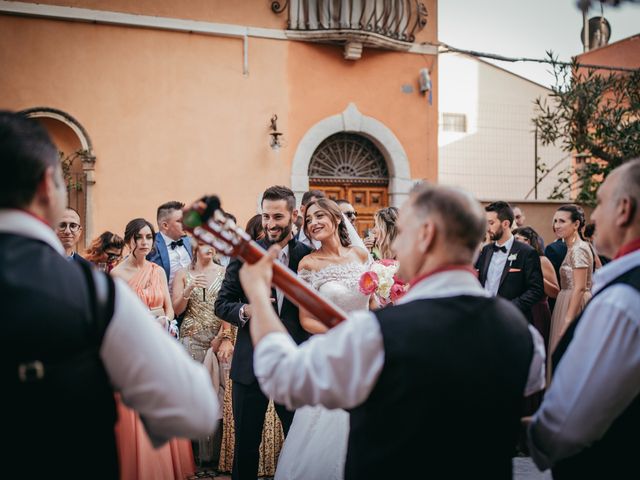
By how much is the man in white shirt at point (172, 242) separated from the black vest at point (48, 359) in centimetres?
494

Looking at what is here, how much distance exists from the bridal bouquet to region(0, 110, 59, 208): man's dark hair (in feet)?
9.33

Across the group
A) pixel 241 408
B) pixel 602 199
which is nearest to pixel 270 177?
pixel 241 408

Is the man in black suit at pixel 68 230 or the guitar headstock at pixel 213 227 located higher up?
the guitar headstock at pixel 213 227

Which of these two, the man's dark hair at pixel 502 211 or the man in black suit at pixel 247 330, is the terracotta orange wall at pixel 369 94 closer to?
the man's dark hair at pixel 502 211

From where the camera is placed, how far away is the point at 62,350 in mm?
1495

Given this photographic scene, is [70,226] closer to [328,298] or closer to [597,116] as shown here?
[328,298]

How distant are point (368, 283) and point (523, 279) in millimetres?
2449

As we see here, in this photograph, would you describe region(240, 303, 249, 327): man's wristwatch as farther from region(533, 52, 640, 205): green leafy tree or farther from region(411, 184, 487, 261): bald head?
region(533, 52, 640, 205): green leafy tree

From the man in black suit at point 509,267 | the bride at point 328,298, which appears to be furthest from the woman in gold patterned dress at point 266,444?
the man in black suit at point 509,267

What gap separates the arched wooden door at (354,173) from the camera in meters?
12.2

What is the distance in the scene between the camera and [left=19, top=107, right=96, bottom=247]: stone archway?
33.7 feet

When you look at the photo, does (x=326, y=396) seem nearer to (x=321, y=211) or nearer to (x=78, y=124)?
(x=321, y=211)

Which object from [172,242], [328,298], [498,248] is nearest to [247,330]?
[328,298]

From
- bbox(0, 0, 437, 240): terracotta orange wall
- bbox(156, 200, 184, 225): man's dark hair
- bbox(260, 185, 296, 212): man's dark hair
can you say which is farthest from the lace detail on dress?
bbox(0, 0, 437, 240): terracotta orange wall
